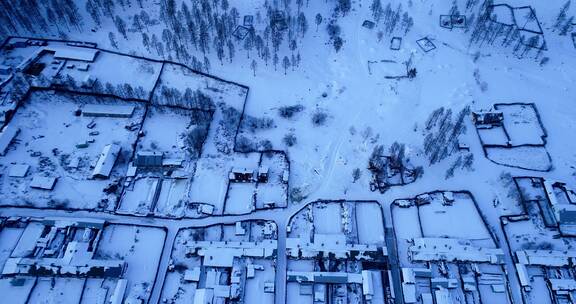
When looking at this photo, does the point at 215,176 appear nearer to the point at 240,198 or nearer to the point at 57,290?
the point at 240,198

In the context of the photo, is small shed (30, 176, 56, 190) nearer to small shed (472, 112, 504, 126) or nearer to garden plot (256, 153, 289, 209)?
garden plot (256, 153, 289, 209)

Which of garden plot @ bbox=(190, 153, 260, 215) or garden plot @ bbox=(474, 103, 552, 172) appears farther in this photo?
garden plot @ bbox=(474, 103, 552, 172)

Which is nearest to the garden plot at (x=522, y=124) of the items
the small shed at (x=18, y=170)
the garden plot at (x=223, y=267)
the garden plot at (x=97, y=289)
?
the garden plot at (x=223, y=267)

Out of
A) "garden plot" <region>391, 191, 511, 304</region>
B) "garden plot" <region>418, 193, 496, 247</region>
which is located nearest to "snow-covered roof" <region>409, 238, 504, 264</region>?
"garden plot" <region>391, 191, 511, 304</region>

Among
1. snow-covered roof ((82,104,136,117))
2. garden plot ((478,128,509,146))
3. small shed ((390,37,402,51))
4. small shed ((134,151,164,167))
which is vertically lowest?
small shed ((134,151,164,167))

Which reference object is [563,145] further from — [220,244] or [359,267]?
[220,244]
